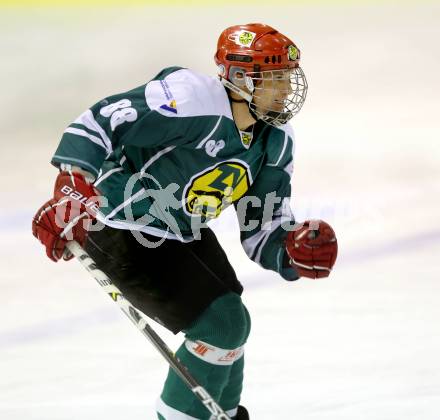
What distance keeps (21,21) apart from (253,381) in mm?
3237

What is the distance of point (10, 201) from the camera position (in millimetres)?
4805

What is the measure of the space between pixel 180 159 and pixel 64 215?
47 cm

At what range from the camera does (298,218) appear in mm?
4762

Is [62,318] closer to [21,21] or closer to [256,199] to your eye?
[256,199]

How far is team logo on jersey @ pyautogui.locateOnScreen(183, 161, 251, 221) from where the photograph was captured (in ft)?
9.59

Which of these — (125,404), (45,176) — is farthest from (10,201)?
(125,404)

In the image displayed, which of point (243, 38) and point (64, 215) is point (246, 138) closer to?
point (243, 38)

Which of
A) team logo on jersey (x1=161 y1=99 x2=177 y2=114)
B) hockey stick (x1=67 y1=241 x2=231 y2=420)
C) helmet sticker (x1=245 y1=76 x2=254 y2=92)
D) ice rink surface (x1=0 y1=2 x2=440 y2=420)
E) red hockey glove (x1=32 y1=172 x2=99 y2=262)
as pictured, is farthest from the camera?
ice rink surface (x1=0 y1=2 x2=440 y2=420)

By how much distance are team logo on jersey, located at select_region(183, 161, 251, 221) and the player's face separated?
0.19m

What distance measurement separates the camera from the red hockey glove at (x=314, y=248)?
282 cm

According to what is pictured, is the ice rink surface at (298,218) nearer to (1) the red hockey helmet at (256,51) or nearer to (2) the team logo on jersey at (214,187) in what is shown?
(2) the team logo on jersey at (214,187)

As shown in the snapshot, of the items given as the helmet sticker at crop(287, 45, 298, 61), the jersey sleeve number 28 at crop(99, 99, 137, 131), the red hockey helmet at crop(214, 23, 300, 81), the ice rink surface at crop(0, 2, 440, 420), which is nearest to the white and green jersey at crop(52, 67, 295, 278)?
the jersey sleeve number 28 at crop(99, 99, 137, 131)

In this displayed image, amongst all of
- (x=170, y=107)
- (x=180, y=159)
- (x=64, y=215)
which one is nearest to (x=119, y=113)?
(x=170, y=107)

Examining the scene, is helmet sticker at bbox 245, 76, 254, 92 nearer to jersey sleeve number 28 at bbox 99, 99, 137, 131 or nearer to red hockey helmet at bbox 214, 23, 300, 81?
red hockey helmet at bbox 214, 23, 300, 81
